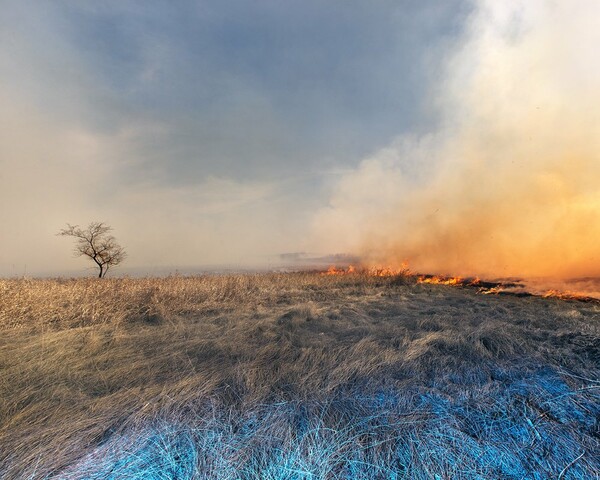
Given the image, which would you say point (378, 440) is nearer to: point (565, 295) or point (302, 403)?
point (302, 403)

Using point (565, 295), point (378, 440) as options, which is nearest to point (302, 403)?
point (378, 440)

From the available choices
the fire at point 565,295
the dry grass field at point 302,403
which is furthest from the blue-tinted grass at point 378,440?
the fire at point 565,295

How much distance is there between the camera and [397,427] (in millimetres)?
3188

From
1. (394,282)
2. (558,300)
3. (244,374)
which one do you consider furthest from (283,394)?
(394,282)

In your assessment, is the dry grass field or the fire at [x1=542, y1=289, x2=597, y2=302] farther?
the fire at [x1=542, y1=289, x2=597, y2=302]

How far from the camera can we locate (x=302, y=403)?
375 centimetres

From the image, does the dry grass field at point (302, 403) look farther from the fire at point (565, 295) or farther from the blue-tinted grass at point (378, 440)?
the fire at point (565, 295)

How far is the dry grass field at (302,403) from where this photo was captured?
2.78 metres

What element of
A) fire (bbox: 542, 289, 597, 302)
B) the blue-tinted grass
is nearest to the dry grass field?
the blue-tinted grass

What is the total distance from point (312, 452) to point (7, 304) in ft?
36.2

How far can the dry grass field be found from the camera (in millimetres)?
2781

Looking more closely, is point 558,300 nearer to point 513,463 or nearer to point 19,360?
point 513,463

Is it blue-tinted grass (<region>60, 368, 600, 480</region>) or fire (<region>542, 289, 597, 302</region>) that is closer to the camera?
blue-tinted grass (<region>60, 368, 600, 480</region>)

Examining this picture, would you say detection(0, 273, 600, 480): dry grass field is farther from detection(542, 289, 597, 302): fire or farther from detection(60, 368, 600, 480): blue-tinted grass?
detection(542, 289, 597, 302): fire
